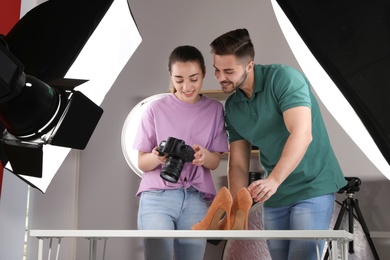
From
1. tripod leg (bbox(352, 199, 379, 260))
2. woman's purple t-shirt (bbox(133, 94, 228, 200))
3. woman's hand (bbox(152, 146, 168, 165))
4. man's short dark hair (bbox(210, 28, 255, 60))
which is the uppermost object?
man's short dark hair (bbox(210, 28, 255, 60))

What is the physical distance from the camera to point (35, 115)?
0.74 meters

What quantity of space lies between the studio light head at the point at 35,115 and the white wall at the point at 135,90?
8.76 feet

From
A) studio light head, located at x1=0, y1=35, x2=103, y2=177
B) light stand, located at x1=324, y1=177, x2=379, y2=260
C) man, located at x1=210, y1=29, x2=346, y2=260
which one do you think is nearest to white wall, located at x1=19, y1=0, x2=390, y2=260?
light stand, located at x1=324, y1=177, x2=379, y2=260

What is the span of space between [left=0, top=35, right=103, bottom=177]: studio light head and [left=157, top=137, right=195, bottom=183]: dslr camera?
0.96 metres

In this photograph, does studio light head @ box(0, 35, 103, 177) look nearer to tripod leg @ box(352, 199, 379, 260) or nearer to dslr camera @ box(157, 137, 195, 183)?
dslr camera @ box(157, 137, 195, 183)

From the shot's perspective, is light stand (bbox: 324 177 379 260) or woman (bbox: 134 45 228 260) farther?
light stand (bbox: 324 177 379 260)

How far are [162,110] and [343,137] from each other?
5.47ft

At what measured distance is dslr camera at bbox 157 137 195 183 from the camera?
184 cm

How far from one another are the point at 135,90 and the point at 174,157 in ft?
6.25

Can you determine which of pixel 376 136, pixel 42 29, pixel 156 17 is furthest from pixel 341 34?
pixel 156 17

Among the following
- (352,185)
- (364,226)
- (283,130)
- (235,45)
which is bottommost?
(364,226)

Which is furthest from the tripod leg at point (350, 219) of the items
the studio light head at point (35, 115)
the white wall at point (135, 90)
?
the studio light head at point (35, 115)

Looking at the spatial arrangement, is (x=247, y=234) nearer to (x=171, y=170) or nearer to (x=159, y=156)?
(x=171, y=170)

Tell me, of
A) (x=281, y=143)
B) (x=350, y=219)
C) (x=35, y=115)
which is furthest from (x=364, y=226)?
(x=35, y=115)
